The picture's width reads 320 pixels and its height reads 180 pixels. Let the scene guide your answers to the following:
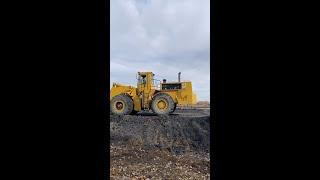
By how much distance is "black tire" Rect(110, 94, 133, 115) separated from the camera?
1397 centimetres

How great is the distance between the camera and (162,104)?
1405 cm

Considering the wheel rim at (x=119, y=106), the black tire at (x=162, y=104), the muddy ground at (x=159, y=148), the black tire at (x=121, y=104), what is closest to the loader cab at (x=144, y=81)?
the black tire at (x=162, y=104)

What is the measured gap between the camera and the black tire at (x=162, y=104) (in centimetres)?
1393

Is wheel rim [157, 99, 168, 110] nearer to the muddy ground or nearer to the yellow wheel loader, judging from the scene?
the yellow wheel loader

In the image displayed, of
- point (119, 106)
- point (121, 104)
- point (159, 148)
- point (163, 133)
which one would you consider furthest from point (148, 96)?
point (159, 148)

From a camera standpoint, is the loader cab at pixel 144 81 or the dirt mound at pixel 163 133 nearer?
the dirt mound at pixel 163 133

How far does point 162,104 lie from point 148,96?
846 mm

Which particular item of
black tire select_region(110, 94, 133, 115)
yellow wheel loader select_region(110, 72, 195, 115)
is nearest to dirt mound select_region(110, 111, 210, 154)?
black tire select_region(110, 94, 133, 115)

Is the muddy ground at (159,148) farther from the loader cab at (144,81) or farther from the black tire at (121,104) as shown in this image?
the loader cab at (144,81)

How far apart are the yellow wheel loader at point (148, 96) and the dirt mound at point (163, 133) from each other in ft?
3.50

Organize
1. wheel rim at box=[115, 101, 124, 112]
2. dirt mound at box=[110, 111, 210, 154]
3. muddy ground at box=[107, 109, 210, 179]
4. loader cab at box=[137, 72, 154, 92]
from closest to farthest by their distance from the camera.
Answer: muddy ground at box=[107, 109, 210, 179] < dirt mound at box=[110, 111, 210, 154] < wheel rim at box=[115, 101, 124, 112] < loader cab at box=[137, 72, 154, 92]
